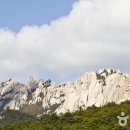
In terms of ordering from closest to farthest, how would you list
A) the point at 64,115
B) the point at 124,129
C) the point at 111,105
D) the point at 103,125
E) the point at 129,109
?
the point at 124,129 → the point at 103,125 → the point at 129,109 → the point at 64,115 → the point at 111,105

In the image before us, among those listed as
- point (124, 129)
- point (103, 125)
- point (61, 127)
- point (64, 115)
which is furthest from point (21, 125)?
point (124, 129)

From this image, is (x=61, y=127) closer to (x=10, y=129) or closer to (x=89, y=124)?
(x=89, y=124)

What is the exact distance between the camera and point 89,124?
284 feet

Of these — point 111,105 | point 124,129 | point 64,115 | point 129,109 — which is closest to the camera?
point 124,129

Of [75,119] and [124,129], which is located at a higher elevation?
[75,119]

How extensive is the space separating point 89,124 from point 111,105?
20.9m

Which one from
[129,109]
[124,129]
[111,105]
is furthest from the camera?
[111,105]

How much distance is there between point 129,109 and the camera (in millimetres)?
92125

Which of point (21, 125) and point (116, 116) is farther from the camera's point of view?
point (21, 125)

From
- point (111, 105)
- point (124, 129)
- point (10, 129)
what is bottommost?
point (124, 129)

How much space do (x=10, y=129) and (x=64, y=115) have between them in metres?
12.9

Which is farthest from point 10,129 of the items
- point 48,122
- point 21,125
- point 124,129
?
point 124,129

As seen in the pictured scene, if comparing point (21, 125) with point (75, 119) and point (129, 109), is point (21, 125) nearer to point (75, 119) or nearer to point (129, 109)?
point (75, 119)

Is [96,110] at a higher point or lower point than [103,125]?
higher
